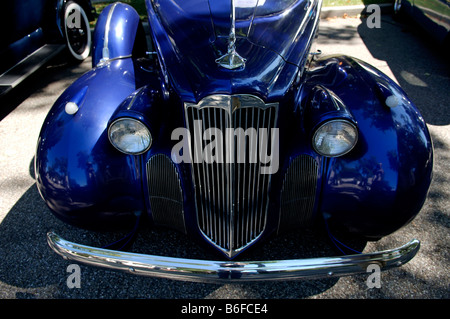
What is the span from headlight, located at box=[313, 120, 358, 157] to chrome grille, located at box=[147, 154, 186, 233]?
84 centimetres

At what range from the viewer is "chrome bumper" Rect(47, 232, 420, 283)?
5.84 feet

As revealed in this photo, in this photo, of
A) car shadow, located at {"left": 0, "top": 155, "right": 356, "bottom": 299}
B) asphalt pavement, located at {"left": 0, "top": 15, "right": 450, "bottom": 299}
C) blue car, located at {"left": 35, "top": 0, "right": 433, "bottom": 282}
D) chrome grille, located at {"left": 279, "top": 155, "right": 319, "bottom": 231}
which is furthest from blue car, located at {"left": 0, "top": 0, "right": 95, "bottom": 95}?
chrome grille, located at {"left": 279, "top": 155, "right": 319, "bottom": 231}

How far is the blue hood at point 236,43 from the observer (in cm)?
185

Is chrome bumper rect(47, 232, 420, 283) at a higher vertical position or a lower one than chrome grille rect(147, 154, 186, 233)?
lower

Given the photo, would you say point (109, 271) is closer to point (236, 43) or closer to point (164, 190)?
point (164, 190)

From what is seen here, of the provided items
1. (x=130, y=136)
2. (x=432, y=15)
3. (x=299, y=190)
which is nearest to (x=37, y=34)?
(x=130, y=136)

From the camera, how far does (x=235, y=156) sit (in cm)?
192

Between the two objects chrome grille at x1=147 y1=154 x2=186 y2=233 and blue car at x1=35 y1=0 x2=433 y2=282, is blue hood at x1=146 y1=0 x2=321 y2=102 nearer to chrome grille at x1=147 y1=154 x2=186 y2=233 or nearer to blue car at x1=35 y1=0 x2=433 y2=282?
blue car at x1=35 y1=0 x2=433 y2=282

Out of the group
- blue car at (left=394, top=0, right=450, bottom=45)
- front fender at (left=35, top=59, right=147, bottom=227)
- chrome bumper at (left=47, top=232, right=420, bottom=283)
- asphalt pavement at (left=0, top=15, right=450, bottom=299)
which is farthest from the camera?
blue car at (left=394, top=0, right=450, bottom=45)

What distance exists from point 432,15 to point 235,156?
4897 mm

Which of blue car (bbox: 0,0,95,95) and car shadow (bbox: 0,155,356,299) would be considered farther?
blue car (bbox: 0,0,95,95)

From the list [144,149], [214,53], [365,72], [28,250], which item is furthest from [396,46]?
[28,250]

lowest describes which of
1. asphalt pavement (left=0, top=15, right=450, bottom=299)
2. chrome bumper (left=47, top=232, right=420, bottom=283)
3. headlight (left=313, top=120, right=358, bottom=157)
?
asphalt pavement (left=0, top=15, right=450, bottom=299)

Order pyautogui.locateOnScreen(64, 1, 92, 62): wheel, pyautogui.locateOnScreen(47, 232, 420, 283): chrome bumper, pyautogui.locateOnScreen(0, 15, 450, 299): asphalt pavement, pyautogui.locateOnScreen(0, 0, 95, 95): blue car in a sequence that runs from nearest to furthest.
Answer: pyautogui.locateOnScreen(47, 232, 420, 283): chrome bumper → pyautogui.locateOnScreen(0, 15, 450, 299): asphalt pavement → pyautogui.locateOnScreen(0, 0, 95, 95): blue car → pyautogui.locateOnScreen(64, 1, 92, 62): wheel
